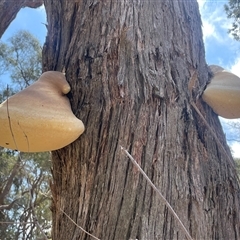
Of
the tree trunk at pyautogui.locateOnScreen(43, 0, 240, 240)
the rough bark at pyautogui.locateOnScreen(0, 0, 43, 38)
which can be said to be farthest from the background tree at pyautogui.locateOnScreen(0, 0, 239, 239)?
the rough bark at pyautogui.locateOnScreen(0, 0, 43, 38)

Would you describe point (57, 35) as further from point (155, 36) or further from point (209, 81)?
point (209, 81)

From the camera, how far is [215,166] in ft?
3.51

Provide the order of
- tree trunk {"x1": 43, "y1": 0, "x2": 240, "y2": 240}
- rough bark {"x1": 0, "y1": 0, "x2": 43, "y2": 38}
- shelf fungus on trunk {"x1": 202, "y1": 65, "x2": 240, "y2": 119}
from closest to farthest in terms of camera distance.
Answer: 1. tree trunk {"x1": 43, "y1": 0, "x2": 240, "y2": 240}
2. shelf fungus on trunk {"x1": 202, "y1": 65, "x2": 240, "y2": 119}
3. rough bark {"x1": 0, "y1": 0, "x2": 43, "y2": 38}

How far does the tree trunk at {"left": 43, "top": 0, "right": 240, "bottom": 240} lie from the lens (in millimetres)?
936

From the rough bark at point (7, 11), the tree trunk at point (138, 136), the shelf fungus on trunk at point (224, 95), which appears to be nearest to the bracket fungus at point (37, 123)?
the tree trunk at point (138, 136)

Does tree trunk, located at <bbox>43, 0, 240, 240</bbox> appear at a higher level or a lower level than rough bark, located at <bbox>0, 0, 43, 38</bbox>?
lower

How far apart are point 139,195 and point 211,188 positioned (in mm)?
243

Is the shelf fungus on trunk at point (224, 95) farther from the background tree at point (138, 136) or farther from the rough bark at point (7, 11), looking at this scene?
the rough bark at point (7, 11)

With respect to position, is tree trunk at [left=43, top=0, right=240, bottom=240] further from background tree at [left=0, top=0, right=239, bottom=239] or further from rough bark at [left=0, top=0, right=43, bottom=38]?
rough bark at [left=0, top=0, right=43, bottom=38]

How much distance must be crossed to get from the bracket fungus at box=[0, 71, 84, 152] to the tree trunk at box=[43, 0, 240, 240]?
68 mm

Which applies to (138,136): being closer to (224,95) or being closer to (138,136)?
(138,136)

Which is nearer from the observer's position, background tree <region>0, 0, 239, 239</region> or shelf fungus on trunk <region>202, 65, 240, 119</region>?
background tree <region>0, 0, 239, 239</region>

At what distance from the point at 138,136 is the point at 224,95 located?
1.35 feet

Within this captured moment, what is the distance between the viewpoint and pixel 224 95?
121 cm
